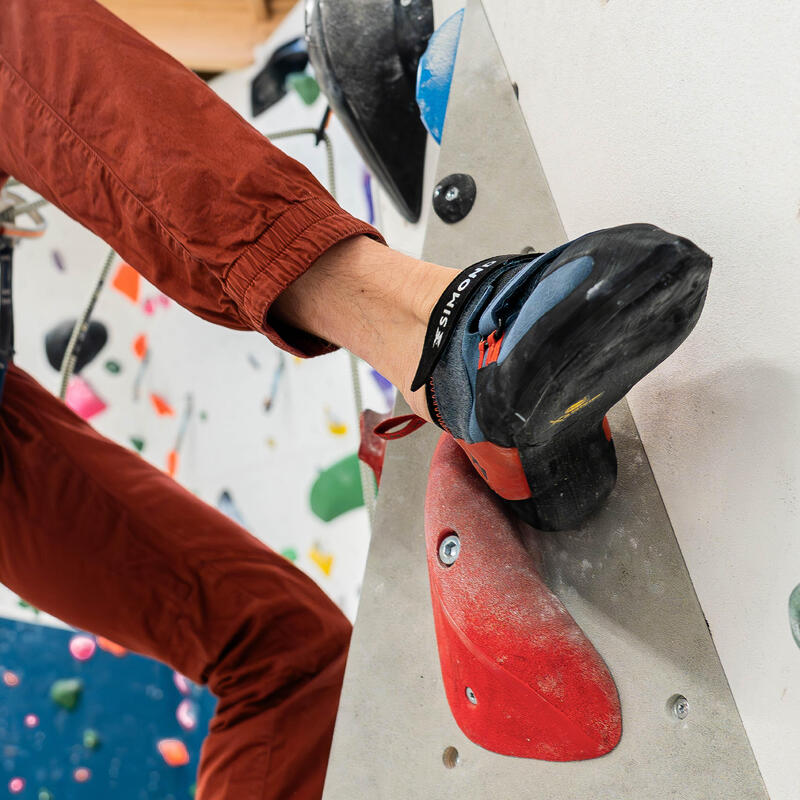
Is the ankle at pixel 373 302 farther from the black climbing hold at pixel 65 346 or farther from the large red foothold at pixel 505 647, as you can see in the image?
the black climbing hold at pixel 65 346

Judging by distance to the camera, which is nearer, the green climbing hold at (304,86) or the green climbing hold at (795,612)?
the green climbing hold at (795,612)

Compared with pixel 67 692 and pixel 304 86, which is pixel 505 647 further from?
pixel 304 86

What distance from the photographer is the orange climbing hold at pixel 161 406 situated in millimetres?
1806

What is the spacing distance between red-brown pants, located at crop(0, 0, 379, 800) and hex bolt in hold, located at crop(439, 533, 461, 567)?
0.60 feet

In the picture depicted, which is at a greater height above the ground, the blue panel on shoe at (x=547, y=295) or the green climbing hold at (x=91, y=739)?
the blue panel on shoe at (x=547, y=295)

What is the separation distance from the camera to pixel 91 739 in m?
1.50

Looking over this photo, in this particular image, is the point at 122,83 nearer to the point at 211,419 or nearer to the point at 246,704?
the point at 246,704

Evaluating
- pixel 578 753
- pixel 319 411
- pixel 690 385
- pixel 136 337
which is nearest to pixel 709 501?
pixel 690 385

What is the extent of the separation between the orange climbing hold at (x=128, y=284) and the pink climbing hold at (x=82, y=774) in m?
0.97

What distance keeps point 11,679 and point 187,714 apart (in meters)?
0.35

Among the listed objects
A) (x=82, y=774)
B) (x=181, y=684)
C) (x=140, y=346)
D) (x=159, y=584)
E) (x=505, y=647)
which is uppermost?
→ (x=505, y=647)

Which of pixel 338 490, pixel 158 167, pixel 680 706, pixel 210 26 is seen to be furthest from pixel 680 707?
pixel 210 26

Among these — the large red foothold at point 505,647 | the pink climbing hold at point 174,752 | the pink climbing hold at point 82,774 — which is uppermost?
the large red foothold at point 505,647

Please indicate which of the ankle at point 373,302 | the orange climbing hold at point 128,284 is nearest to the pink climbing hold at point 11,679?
the orange climbing hold at point 128,284
